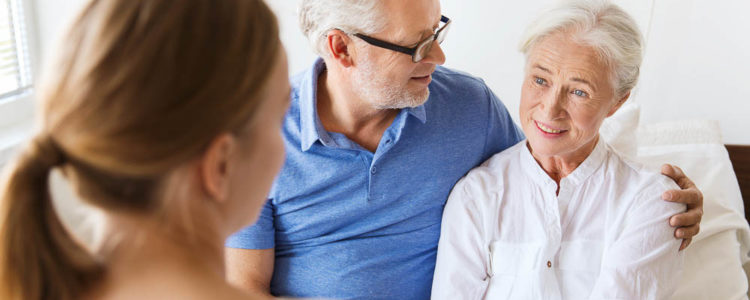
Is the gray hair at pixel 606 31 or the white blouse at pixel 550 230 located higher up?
the gray hair at pixel 606 31

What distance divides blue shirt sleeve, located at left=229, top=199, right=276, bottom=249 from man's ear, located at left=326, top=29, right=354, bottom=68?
0.39 metres

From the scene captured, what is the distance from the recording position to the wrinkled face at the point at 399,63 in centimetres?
161

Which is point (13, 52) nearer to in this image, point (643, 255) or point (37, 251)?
point (37, 251)

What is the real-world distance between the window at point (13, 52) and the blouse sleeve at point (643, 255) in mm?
1838

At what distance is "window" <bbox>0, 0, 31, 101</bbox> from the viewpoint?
84.0 inches

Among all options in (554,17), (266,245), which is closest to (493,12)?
(554,17)

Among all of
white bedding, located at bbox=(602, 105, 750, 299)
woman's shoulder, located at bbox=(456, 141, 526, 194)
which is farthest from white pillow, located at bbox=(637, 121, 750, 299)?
woman's shoulder, located at bbox=(456, 141, 526, 194)

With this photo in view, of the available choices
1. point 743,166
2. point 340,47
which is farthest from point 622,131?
point 340,47

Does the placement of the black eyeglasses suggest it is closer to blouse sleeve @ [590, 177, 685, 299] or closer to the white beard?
the white beard

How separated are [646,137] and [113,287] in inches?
85.8

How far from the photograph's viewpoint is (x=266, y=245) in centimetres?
167

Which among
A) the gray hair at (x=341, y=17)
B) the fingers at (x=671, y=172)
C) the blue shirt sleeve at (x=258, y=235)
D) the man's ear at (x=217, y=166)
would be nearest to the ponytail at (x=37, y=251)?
the man's ear at (x=217, y=166)

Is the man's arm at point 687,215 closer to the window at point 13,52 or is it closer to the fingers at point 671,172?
the fingers at point 671,172

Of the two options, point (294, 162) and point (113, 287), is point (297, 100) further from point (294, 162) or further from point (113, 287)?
point (113, 287)
